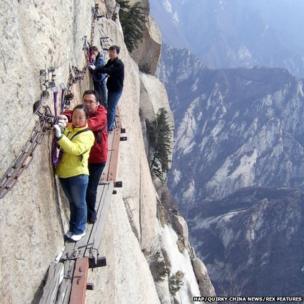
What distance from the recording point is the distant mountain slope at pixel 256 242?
14195 cm

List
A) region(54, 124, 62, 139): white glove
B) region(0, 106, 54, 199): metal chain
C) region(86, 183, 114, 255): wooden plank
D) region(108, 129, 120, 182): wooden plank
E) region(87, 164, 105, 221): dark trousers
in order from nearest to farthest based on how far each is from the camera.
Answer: region(0, 106, 54, 199): metal chain → region(54, 124, 62, 139): white glove → region(86, 183, 114, 255): wooden plank → region(87, 164, 105, 221): dark trousers → region(108, 129, 120, 182): wooden plank

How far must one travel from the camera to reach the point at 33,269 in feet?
32.0

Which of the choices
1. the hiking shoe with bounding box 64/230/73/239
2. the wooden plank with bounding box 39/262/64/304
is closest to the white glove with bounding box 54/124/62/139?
the hiking shoe with bounding box 64/230/73/239

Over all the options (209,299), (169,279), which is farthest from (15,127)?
(209,299)

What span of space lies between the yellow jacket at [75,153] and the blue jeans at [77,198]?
0.15 metres

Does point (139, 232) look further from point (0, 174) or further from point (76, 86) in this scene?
point (0, 174)

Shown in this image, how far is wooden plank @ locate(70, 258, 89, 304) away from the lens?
32.0 feet

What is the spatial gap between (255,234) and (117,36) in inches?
5676

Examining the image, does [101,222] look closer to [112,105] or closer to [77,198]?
[77,198]

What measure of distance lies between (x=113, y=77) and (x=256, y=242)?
152 m

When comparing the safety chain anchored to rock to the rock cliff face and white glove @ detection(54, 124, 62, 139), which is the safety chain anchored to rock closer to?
the rock cliff face

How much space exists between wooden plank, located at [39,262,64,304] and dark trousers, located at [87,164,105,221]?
1773 millimetres

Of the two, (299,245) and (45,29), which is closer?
(45,29)

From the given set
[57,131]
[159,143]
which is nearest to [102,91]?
[57,131]
